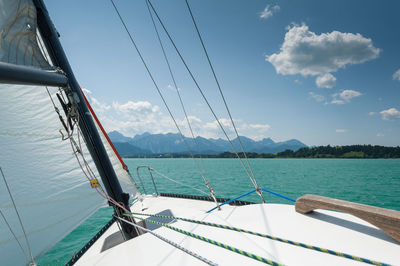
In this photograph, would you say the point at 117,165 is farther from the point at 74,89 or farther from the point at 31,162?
the point at 74,89

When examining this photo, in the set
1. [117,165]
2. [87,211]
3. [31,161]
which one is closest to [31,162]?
[31,161]

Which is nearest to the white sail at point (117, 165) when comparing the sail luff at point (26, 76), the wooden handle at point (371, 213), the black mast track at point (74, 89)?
the black mast track at point (74, 89)

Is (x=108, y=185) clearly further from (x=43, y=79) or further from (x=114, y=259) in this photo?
(x=43, y=79)

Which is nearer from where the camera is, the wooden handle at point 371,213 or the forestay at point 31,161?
the wooden handle at point 371,213

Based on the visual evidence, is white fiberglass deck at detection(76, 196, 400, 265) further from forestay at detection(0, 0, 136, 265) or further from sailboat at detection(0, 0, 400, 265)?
forestay at detection(0, 0, 136, 265)

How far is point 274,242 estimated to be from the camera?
5.11ft

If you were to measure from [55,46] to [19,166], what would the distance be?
7.94ft

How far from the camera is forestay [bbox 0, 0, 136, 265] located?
2695 mm

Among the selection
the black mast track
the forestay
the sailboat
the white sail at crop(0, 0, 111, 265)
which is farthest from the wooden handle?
the white sail at crop(0, 0, 111, 265)

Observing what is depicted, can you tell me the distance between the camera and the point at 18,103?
3338 mm

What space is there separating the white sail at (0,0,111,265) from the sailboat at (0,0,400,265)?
15 mm

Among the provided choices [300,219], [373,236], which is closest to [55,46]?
[300,219]

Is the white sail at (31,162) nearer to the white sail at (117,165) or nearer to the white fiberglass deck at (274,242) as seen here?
the white sail at (117,165)

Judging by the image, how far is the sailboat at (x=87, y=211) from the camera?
1.43 meters
